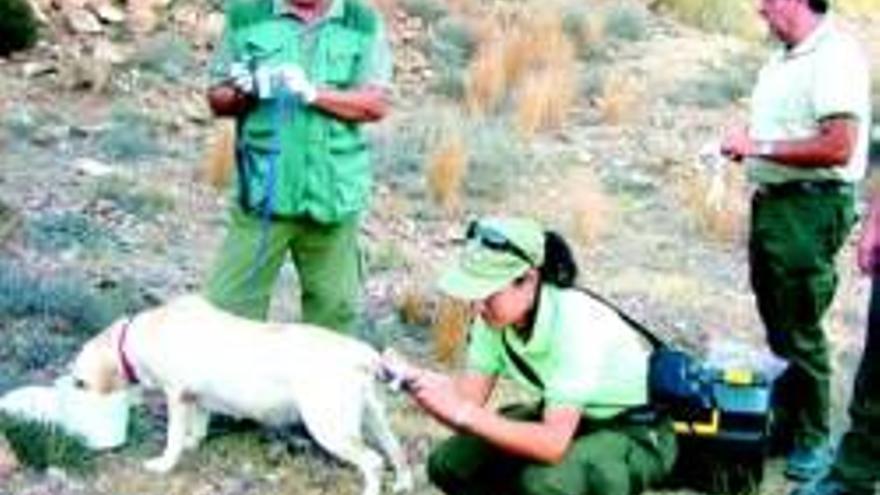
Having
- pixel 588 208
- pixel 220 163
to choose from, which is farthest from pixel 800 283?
pixel 220 163

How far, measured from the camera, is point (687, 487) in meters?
6.62

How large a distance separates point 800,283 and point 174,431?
82.8 inches

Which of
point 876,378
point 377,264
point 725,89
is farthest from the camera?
point 725,89

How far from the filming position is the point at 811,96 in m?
6.60

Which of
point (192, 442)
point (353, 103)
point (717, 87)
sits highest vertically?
point (353, 103)

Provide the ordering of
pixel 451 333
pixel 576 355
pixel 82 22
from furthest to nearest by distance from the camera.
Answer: pixel 82 22
pixel 451 333
pixel 576 355

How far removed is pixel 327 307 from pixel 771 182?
152cm

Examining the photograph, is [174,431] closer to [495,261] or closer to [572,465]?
[572,465]

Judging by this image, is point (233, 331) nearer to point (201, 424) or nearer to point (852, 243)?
point (201, 424)

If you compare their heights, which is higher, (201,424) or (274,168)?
(274,168)

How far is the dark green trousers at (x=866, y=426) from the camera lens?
245 inches

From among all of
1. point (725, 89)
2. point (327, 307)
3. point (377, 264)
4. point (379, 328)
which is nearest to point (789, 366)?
Result: point (327, 307)

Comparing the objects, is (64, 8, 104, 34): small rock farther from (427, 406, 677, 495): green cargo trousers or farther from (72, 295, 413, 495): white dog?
(427, 406, 677, 495): green cargo trousers

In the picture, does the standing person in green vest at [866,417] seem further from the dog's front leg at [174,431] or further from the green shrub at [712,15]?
the green shrub at [712,15]
